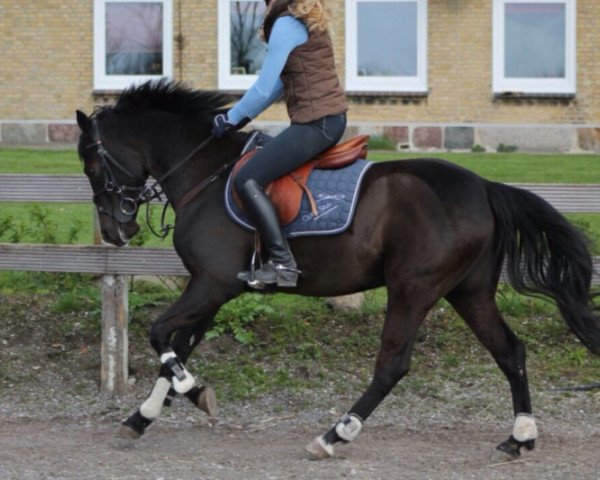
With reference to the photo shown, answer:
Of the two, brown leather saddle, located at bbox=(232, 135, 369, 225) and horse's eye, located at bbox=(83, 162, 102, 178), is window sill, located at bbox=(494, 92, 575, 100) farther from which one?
horse's eye, located at bbox=(83, 162, 102, 178)

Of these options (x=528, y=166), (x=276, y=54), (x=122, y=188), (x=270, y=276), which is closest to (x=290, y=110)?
(x=276, y=54)

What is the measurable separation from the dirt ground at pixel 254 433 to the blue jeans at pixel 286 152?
1530mm

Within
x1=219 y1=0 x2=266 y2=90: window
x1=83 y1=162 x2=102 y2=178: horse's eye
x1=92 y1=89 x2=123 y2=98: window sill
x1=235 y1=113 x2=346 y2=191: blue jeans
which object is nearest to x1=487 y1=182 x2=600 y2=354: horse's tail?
x1=235 y1=113 x2=346 y2=191: blue jeans

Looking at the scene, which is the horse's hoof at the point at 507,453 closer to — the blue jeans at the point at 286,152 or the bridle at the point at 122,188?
the blue jeans at the point at 286,152

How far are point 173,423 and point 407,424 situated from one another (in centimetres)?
144

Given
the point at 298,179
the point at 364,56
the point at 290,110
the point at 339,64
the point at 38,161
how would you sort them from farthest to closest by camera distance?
the point at 364,56 → the point at 339,64 → the point at 38,161 → the point at 290,110 → the point at 298,179

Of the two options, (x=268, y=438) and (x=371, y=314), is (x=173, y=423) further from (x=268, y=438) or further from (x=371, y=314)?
(x=371, y=314)

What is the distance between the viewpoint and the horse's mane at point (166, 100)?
25.1ft

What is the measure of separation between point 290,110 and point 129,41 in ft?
54.5

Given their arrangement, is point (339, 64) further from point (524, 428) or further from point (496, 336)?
point (524, 428)

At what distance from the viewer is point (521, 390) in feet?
24.1

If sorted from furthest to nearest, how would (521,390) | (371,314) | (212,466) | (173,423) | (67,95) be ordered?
1. (67,95)
2. (371,314)
3. (173,423)
4. (521,390)
5. (212,466)

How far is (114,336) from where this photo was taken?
8758 mm

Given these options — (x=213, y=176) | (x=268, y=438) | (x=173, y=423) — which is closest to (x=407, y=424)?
(x=268, y=438)
